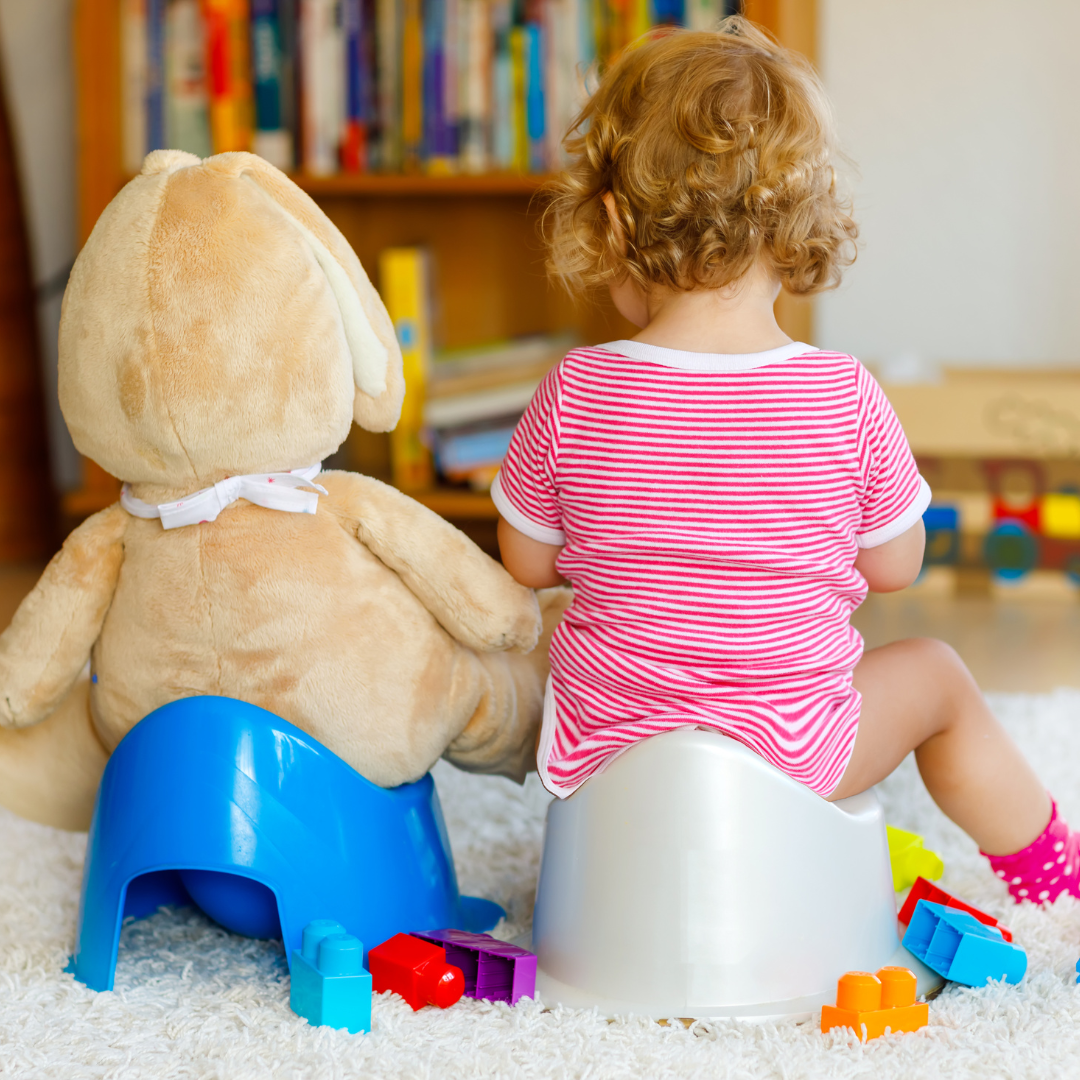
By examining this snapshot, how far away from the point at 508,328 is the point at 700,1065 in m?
1.64

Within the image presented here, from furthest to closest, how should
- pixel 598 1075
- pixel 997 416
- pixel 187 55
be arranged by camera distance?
pixel 187 55
pixel 997 416
pixel 598 1075

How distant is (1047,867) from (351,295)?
626mm

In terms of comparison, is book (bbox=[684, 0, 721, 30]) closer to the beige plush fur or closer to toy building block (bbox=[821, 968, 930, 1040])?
the beige plush fur

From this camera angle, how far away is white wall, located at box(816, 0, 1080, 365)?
201cm

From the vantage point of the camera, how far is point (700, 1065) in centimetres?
67

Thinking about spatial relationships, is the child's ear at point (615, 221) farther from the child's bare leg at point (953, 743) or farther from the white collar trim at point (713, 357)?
the child's bare leg at point (953, 743)

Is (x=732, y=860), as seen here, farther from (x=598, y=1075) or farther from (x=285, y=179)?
(x=285, y=179)

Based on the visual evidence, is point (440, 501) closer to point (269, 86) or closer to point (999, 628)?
point (269, 86)

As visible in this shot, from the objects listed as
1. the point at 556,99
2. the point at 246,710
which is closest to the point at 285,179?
the point at 246,710

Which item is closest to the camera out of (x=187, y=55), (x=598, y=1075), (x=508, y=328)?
(x=598, y=1075)

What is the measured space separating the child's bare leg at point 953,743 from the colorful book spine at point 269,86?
1.36 metres

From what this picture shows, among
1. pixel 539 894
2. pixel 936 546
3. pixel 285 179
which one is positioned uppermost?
pixel 285 179

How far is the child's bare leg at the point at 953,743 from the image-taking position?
2.80 ft

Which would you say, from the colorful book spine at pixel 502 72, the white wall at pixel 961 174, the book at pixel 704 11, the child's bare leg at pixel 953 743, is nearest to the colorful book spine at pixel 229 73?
the colorful book spine at pixel 502 72
